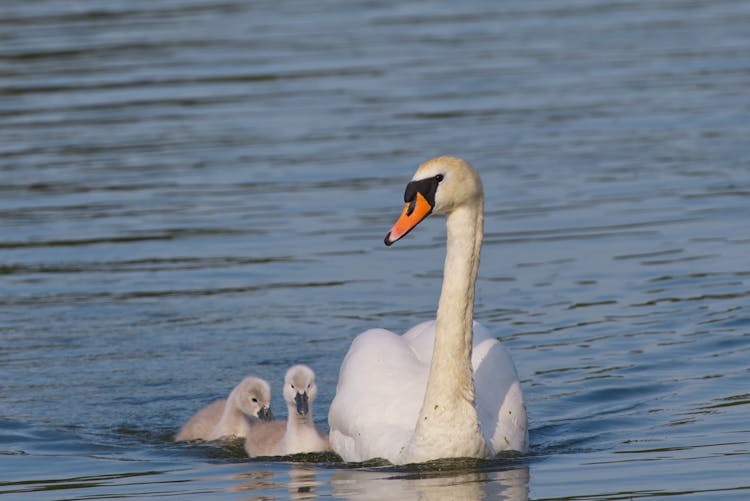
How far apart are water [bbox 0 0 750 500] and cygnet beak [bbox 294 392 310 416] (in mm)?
297

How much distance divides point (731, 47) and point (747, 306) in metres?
10.7

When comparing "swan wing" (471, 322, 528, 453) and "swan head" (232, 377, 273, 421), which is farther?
"swan head" (232, 377, 273, 421)

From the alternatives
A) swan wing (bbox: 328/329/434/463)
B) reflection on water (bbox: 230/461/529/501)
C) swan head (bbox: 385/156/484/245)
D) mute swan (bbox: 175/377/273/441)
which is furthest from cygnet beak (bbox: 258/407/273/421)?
swan head (bbox: 385/156/484/245)

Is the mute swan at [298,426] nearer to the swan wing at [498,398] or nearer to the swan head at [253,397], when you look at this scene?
the swan head at [253,397]

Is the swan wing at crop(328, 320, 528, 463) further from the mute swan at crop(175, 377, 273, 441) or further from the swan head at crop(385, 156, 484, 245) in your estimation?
the swan head at crop(385, 156, 484, 245)

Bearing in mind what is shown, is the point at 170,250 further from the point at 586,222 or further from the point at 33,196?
the point at 586,222

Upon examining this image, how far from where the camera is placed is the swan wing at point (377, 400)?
8.91 meters

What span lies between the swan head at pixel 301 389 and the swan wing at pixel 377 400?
0.59 ft

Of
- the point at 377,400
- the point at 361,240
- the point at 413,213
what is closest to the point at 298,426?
the point at 377,400

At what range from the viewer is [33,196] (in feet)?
53.2

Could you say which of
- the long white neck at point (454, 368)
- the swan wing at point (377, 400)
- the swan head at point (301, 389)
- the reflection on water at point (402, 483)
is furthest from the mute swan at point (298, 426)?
the long white neck at point (454, 368)

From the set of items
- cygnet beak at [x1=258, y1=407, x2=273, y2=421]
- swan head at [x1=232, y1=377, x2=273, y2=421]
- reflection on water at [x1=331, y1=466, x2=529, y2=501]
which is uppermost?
swan head at [x1=232, y1=377, x2=273, y2=421]

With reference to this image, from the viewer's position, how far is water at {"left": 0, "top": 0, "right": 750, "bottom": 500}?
9320 millimetres

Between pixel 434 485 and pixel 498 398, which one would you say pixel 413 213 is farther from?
pixel 498 398
